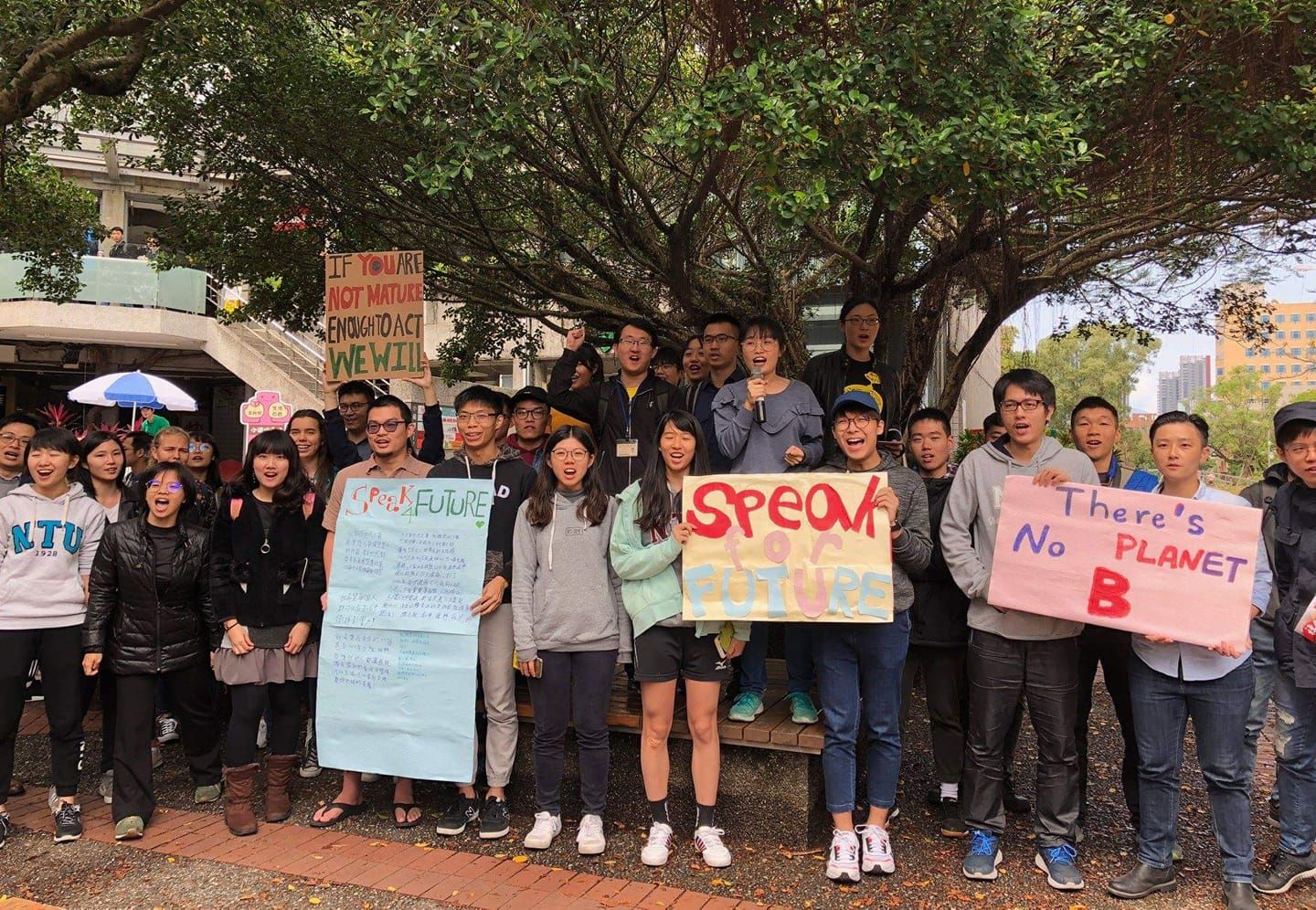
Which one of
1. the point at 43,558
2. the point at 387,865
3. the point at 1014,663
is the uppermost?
the point at 43,558

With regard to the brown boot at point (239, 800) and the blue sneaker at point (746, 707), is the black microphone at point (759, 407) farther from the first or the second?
the brown boot at point (239, 800)

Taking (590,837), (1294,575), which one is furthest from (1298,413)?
(590,837)

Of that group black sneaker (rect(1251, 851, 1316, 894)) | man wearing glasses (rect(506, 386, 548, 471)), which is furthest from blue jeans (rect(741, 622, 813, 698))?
black sneaker (rect(1251, 851, 1316, 894))

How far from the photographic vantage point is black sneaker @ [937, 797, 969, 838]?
448cm

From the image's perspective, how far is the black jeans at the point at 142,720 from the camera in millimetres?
4621

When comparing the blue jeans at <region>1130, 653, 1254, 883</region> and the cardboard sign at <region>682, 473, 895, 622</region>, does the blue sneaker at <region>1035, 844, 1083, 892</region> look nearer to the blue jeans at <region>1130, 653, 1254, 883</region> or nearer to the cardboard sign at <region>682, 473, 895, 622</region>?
the blue jeans at <region>1130, 653, 1254, 883</region>

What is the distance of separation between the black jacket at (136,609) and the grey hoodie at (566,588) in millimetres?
1743

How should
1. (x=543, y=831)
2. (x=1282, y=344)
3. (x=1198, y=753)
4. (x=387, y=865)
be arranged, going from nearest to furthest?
1. (x=1198, y=753)
2. (x=387, y=865)
3. (x=543, y=831)
4. (x=1282, y=344)

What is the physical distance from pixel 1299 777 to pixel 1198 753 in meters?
0.58

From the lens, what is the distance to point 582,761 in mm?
4379

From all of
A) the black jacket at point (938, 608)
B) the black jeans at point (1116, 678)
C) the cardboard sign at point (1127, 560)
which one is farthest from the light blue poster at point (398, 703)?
the black jeans at point (1116, 678)

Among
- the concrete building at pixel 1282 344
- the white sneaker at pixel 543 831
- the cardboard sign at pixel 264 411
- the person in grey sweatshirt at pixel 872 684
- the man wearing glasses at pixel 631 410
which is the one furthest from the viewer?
the cardboard sign at pixel 264 411

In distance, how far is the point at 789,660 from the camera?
4.87 metres

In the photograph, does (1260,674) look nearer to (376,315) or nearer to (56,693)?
(376,315)
